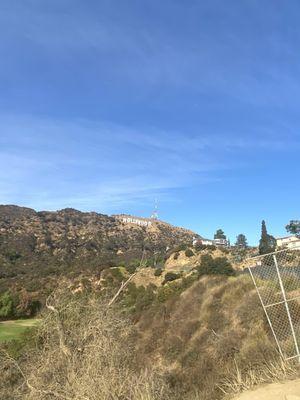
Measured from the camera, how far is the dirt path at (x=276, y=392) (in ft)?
24.8

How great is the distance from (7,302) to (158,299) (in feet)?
76.3

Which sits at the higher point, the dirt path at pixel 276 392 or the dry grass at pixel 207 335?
the dirt path at pixel 276 392

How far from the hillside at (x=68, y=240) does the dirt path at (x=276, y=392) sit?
51943 millimetres

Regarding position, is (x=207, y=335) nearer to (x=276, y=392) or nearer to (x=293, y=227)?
(x=276, y=392)

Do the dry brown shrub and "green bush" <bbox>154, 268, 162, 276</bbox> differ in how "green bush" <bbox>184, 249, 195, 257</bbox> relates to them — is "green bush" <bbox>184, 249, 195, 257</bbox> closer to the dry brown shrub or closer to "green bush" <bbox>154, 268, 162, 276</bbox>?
"green bush" <bbox>154, 268, 162, 276</bbox>

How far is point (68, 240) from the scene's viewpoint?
301 feet

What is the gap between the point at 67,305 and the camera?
12156mm

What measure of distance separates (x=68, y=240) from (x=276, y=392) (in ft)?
282

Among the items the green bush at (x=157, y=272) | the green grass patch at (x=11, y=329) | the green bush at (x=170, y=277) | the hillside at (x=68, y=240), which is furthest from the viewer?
the hillside at (x=68, y=240)

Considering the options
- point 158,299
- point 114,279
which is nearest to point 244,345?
point 158,299

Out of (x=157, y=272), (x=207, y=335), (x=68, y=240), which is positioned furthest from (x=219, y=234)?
(x=207, y=335)

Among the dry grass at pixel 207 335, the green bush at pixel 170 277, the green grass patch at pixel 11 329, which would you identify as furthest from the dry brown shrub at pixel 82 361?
the green bush at pixel 170 277

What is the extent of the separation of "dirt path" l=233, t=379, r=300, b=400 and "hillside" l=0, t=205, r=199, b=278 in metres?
51.9

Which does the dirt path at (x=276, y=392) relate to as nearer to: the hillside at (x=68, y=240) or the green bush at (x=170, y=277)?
the green bush at (x=170, y=277)
